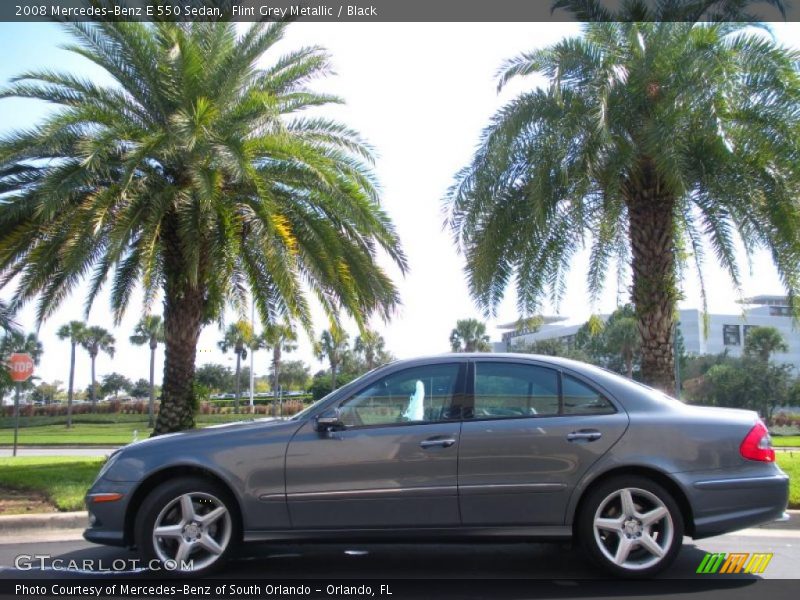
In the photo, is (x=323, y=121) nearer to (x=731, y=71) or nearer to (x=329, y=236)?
(x=329, y=236)

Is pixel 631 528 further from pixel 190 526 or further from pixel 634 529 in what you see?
pixel 190 526

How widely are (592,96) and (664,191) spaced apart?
175 cm

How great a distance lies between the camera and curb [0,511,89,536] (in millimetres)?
7320

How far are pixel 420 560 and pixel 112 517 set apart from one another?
236 centimetres

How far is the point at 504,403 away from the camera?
215 inches

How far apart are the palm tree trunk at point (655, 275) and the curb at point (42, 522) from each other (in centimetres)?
786

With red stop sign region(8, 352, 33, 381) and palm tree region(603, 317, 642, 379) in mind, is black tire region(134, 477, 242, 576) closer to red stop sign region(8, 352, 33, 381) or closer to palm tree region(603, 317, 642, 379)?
red stop sign region(8, 352, 33, 381)

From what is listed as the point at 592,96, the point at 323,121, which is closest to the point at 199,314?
the point at 323,121

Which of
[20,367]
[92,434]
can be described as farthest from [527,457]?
[92,434]

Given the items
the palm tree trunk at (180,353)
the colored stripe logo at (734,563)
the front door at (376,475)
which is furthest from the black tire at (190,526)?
the palm tree trunk at (180,353)

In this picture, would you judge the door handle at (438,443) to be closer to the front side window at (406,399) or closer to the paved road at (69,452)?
the front side window at (406,399)

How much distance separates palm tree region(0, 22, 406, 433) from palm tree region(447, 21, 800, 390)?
2.12 metres

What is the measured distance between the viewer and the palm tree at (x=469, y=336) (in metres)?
54.7

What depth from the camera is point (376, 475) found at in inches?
206
